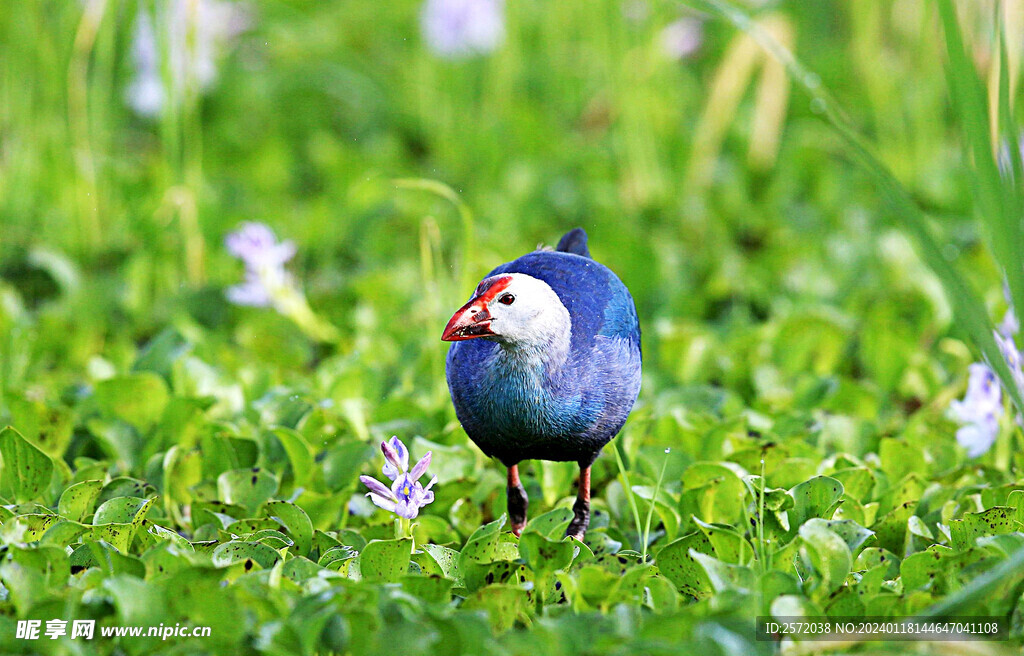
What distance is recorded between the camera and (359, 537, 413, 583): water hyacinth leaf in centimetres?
175

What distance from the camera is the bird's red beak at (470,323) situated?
148 centimetres

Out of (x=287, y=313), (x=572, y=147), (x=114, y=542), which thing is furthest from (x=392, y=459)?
(x=572, y=147)

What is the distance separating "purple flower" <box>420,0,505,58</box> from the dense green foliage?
0.11 meters

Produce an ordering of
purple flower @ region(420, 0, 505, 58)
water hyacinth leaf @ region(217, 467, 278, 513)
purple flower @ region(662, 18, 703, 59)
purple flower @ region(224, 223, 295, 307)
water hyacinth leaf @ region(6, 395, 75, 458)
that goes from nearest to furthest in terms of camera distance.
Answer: water hyacinth leaf @ region(217, 467, 278, 513), water hyacinth leaf @ region(6, 395, 75, 458), purple flower @ region(224, 223, 295, 307), purple flower @ region(420, 0, 505, 58), purple flower @ region(662, 18, 703, 59)

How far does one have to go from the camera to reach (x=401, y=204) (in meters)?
4.02

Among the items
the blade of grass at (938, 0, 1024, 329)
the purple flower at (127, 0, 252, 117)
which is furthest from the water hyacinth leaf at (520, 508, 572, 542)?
the purple flower at (127, 0, 252, 117)

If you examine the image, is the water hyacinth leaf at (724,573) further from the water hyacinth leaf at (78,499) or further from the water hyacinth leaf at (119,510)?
the water hyacinth leaf at (78,499)

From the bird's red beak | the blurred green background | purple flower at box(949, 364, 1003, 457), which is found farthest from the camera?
the blurred green background

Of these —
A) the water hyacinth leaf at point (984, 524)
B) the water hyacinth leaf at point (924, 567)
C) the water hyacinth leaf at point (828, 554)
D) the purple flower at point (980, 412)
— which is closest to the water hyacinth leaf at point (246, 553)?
the water hyacinth leaf at point (828, 554)

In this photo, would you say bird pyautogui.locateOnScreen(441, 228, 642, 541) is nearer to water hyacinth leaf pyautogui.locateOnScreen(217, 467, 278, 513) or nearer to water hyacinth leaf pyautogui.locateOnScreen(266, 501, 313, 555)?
water hyacinth leaf pyautogui.locateOnScreen(266, 501, 313, 555)

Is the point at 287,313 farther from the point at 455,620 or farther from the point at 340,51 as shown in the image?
the point at 340,51

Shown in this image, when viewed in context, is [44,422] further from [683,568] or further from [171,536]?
[683,568]

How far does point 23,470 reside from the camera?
6.73 feet

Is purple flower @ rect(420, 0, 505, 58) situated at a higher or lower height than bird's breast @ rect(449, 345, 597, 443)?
higher
